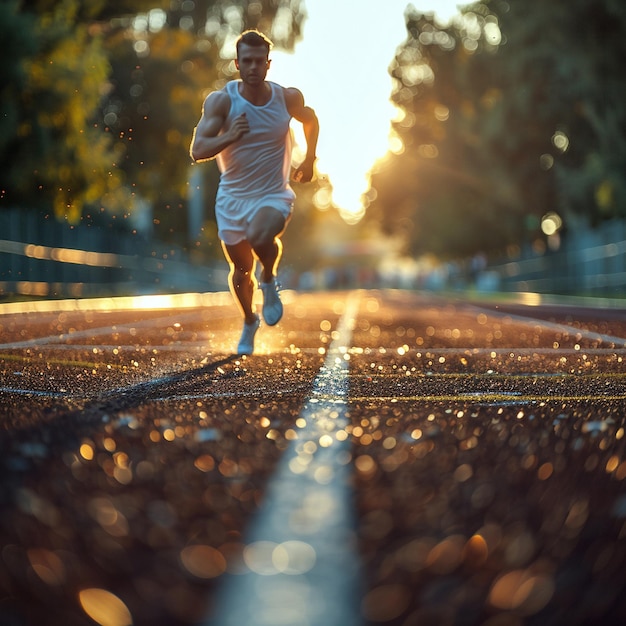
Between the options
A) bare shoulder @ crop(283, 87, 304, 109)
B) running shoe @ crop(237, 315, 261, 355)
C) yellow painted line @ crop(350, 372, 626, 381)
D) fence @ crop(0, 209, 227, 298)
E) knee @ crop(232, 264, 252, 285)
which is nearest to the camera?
yellow painted line @ crop(350, 372, 626, 381)

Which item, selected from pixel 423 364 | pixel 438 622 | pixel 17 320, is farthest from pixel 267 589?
pixel 17 320

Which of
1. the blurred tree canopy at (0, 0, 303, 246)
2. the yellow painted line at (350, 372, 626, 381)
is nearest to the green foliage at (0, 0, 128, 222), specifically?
the blurred tree canopy at (0, 0, 303, 246)

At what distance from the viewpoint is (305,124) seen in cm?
836

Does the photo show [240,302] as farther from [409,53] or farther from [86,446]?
[409,53]

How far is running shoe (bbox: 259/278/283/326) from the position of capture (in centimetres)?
829

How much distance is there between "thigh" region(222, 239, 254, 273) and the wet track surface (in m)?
2.09

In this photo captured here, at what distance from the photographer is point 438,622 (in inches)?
79.4

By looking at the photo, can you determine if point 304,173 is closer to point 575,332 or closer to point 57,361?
point 57,361

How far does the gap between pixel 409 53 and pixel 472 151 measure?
48.4ft

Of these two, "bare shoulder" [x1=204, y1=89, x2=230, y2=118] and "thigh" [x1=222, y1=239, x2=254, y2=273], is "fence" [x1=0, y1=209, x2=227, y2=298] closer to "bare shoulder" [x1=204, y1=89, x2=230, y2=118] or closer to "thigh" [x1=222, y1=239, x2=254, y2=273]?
"thigh" [x1=222, y1=239, x2=254, y2=273]

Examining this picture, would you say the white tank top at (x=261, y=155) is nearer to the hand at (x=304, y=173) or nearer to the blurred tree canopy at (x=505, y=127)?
the hand at (x=304, y=173)

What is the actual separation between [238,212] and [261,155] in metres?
0.42

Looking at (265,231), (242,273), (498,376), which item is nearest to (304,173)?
(265,231)

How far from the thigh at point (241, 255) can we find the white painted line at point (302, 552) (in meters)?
4.56
